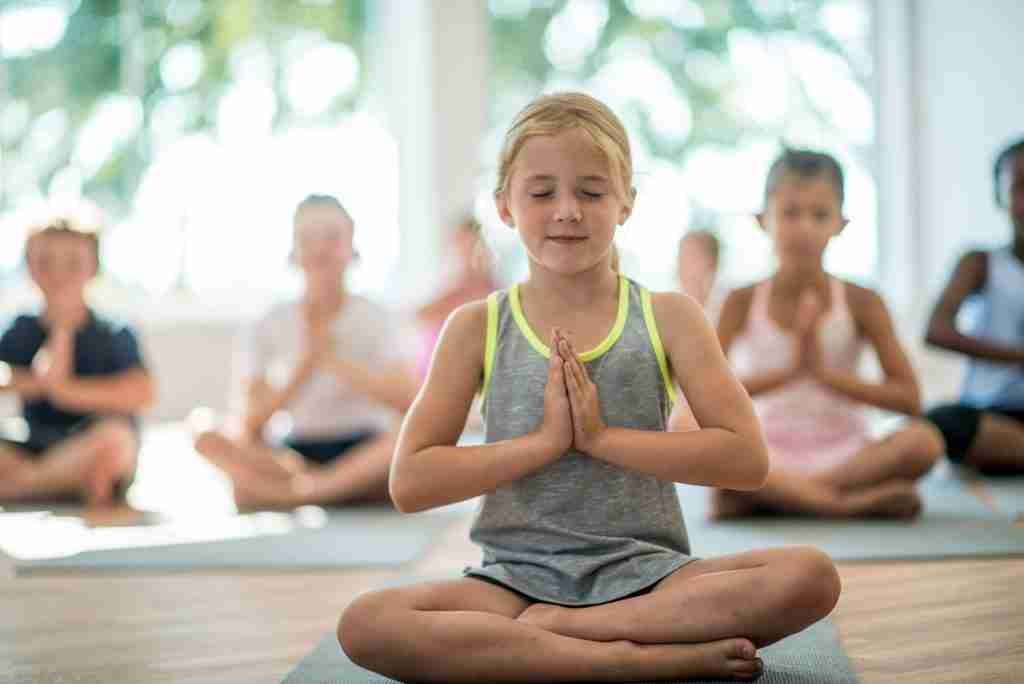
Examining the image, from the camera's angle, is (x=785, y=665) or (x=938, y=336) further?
(x=938, y=336)

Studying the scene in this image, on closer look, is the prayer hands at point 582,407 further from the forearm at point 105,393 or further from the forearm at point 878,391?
the forearm at point 105,393

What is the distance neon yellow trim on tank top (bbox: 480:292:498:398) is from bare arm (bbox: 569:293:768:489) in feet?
0.37

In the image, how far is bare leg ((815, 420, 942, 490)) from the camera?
2389 millimetres

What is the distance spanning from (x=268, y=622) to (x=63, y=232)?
1630 millimetres

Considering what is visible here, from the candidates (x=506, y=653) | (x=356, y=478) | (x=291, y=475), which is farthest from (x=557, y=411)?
(x=291, y=475)

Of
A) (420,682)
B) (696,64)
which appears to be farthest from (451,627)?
(696,64)

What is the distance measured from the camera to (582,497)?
1357mm

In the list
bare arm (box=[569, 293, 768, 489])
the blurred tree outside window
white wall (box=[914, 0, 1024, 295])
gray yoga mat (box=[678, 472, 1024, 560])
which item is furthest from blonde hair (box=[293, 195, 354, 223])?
white wall (box=[914, 0, 1024, 295])

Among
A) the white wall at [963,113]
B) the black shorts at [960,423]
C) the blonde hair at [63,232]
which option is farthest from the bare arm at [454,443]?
the white wall at [963,113]

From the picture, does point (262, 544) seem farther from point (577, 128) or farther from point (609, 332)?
point (577, 128)

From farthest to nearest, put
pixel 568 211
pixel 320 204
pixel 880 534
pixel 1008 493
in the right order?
1. pixel 320 204
2. pixel 1008 493
3. pixel 880 534
4. pixel 568 211

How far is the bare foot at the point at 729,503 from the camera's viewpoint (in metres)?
2.36

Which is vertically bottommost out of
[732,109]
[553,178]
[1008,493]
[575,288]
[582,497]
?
[1008,493]

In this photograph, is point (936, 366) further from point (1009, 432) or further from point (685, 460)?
point (685, 460)
